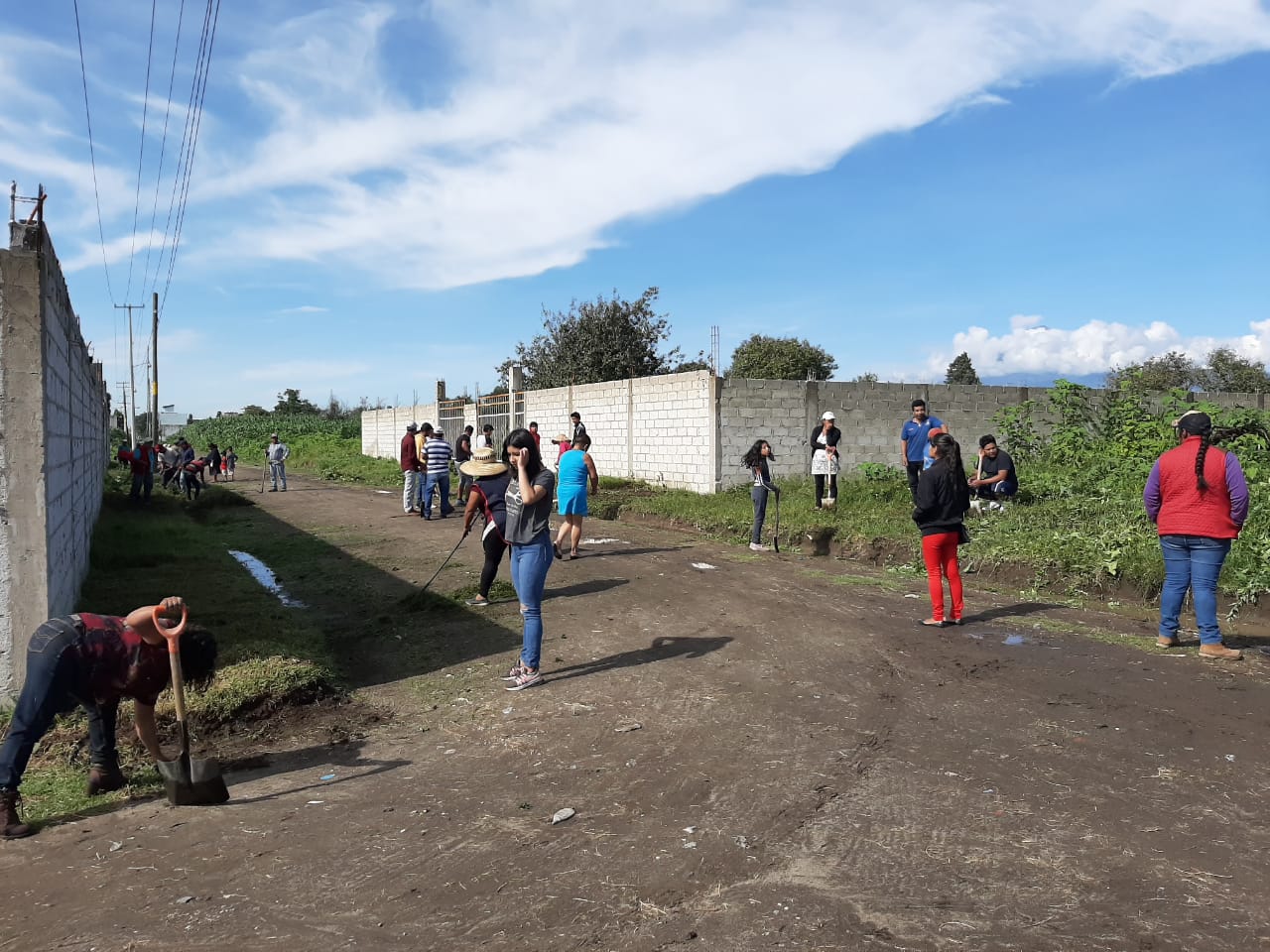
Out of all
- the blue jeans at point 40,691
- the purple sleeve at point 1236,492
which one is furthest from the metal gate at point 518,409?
the blue jeans at point 40,691

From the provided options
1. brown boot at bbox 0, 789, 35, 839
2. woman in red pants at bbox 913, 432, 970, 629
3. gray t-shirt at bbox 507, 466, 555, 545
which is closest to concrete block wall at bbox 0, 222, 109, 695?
brown boot at bbox 0, 789, 35, 839

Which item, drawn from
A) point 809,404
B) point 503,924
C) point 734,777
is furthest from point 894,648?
point 809,404

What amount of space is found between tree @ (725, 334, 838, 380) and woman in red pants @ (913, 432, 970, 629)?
37725 mm

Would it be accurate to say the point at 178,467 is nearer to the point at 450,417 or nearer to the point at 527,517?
the point at 450,417

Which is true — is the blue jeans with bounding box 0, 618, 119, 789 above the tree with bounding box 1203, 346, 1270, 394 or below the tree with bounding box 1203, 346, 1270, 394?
below

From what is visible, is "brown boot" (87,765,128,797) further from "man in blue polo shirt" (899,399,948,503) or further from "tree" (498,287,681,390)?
"tree" (498,287,681,390)

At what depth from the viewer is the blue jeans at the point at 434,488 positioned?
661 inches

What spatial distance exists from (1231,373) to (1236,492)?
4804cm

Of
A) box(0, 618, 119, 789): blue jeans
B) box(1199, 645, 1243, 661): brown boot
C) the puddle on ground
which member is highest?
box(0, 618, 119, 789): blue jeans

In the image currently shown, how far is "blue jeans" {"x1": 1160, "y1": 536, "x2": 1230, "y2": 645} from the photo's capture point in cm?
720

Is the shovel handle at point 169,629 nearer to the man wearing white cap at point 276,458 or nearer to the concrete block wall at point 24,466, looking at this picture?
the concrete block wall at point 24,466

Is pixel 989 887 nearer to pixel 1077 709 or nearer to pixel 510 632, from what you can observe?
pixel 1077 709

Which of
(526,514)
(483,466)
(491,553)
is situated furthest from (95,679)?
(491,553)

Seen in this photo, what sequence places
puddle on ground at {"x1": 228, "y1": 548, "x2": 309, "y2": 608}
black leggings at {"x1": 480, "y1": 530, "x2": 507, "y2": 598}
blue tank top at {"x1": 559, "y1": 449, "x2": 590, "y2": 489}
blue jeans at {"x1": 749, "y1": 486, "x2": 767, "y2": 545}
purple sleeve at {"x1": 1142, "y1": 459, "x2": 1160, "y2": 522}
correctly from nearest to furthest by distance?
purple sleeve at {"x1": 1142, "y1": 459, "x2": 1160, "y2": 522} < black leggings at {"x1": 480, "y1": 530, "x2": 507, "y2": 598} < puddle on ground at {"x1": 228, "y1": 548, "x2": 309, "y2": 608} < blue tank top at {"x1": 559, "y1": 449, "x2": 590, "y2": 489} < blue jeans at {"x1": 749, "y1": 486, "x2": 767, "y2": 545}
